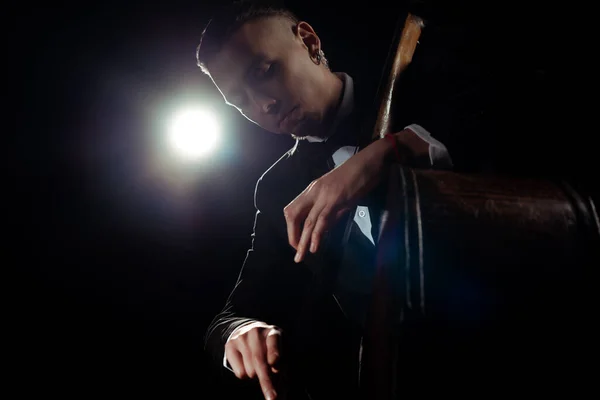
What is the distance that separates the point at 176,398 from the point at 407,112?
3165mm

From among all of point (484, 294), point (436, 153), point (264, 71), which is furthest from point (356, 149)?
point (484, 294)

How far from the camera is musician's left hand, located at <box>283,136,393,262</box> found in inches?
37.3

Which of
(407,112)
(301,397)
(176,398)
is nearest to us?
(301,397)

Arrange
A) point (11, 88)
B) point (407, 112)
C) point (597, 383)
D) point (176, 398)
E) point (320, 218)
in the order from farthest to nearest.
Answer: point (176, 398) < point (11, 88) < point (407, 112) < point (320, 218) < point (597, 383)

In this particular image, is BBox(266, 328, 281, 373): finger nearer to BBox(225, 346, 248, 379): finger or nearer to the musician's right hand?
the musician's right hand

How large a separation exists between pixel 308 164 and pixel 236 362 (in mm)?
1070

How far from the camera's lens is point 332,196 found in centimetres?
95

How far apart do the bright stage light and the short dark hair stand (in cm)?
77

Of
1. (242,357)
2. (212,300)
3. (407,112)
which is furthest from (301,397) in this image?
(212,300)

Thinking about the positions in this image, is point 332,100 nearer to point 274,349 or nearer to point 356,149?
point 356,149

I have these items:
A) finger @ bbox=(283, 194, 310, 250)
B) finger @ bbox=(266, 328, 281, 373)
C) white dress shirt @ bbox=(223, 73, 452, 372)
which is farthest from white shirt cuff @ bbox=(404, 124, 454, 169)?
finger @ bbox=(266, 328, 281, 373)

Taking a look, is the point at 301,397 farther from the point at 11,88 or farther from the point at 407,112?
the point at 11,88

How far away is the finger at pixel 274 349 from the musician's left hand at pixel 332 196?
32cm

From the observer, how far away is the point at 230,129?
2.67 m
